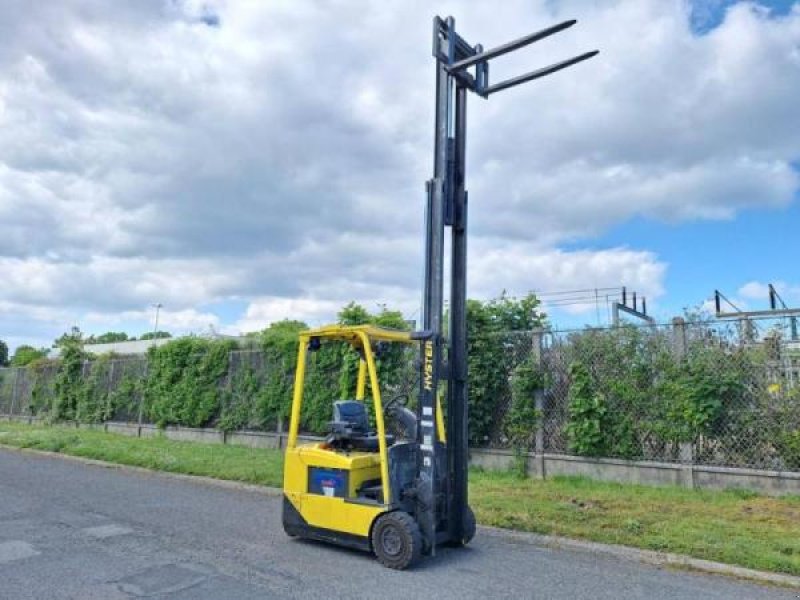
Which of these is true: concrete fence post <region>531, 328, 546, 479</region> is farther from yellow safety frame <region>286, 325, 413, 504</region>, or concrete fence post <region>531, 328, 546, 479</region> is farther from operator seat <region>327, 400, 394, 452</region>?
yellow safety frame <region>286, 325, 413, 504</region>

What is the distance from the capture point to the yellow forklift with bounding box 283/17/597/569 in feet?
18.5

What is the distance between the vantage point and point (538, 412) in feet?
31.2

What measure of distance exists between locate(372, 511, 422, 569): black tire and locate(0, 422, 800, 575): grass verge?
1.89 metres

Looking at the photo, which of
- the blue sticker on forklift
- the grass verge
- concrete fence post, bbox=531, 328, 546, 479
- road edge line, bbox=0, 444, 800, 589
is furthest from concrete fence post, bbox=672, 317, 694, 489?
the blue sticker on forklift

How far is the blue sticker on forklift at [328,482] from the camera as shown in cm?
595

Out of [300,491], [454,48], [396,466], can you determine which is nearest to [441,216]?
[454,48]

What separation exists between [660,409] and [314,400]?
6.60 meters

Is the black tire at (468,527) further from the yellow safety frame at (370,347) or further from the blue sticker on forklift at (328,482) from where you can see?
the blue sticker on forklift at (328,482)

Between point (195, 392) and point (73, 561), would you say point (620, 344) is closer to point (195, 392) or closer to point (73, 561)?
point (73, 561)

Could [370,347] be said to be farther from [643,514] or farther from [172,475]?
[172,475]

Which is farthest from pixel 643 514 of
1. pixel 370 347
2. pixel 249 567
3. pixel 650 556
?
pixel 249 567

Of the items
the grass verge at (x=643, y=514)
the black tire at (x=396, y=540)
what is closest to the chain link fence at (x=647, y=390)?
the grass verge at (x=643, y=514)

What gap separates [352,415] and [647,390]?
451cm

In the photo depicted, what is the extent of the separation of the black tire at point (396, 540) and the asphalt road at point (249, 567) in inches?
4.1
